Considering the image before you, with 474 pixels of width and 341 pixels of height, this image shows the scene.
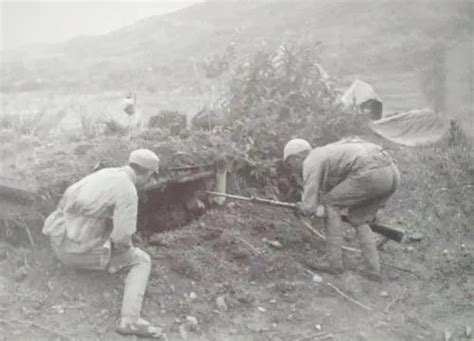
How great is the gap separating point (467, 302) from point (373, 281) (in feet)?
2.53

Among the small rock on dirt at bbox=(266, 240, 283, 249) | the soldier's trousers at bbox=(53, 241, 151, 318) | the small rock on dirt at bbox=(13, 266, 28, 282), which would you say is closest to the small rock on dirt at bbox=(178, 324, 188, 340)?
the soldier's trousers at bbox=(53, 241, 151, 318)

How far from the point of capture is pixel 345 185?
4.80 m

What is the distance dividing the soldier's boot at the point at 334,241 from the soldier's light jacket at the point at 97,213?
6.09 ft

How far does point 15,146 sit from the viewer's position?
23.0 feet

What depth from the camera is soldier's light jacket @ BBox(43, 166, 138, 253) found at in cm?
370

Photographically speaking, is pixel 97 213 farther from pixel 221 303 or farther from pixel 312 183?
pixel 312 183

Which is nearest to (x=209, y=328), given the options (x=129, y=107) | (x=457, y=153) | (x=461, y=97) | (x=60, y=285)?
(x=60, y=285)

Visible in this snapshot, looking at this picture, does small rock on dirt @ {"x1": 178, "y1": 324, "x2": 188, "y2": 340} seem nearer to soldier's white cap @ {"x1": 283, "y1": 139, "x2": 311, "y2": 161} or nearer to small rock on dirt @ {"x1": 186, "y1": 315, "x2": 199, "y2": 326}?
small rock on dirt @ {"x1": 186, "y1": 315, "x2": 199, "y2": 326}

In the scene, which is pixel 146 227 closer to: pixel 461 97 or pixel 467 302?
pixel 467 302

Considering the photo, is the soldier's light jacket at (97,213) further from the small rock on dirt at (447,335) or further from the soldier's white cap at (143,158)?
the small rock on dirt at (447,335)

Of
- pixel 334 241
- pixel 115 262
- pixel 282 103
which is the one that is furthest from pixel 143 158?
pixel 282 103

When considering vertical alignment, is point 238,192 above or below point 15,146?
below

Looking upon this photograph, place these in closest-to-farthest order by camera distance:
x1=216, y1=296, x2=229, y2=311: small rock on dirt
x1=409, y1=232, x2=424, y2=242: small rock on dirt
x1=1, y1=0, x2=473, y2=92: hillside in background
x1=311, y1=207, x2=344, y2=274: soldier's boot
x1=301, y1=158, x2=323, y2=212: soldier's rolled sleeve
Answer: x1=216, y1=296, x2=229, y2=311: small rock on dirt < x1=301, y1=158, x2=323, y2=212: soldier's rolled sleeve < x1=311, y1=207, x2=344, y2=274: soldier's boot < x1=409, y1=232, x2=424, y2=242: small rock on dirt < x1=1, y1=0, x2=473, y2=92: hillside in background

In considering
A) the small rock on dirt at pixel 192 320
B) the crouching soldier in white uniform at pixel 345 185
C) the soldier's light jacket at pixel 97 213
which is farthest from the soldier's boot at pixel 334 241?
the soldier's light jacket at pixel 97 213
